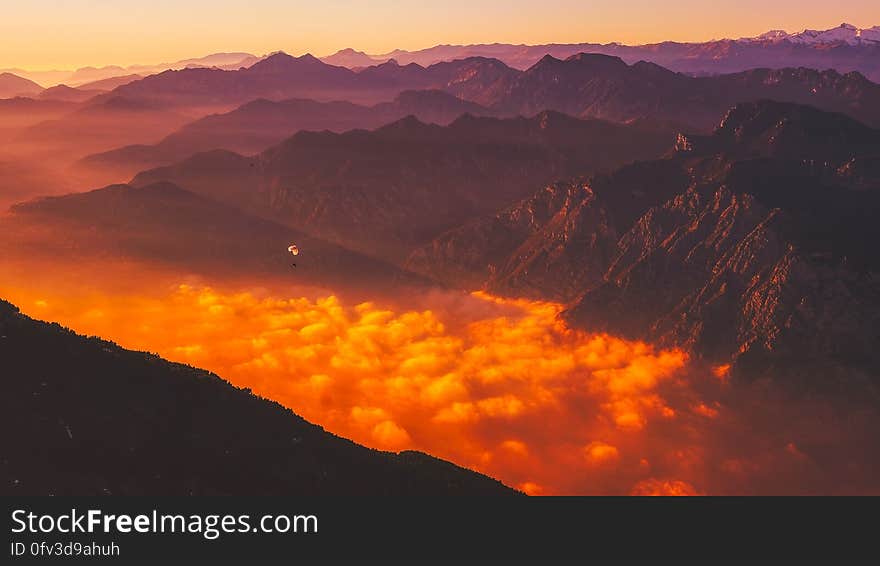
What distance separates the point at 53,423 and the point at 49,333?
2688 centimetres

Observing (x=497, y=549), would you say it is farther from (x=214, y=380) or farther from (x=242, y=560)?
(x=214, y=380)

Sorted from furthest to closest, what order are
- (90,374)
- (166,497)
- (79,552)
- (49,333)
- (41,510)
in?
(49,333), (90,374), (166,497), (41,510), (79,552)

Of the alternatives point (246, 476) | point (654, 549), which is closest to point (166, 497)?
point (246, 476)

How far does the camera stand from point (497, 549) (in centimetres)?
6631

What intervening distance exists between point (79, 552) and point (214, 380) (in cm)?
5797

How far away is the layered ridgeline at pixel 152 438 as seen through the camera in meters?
83.5

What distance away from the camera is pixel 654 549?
61.2m

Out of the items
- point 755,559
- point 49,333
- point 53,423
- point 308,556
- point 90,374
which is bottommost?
point 755,559

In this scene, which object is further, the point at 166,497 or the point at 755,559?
the point at 166,497

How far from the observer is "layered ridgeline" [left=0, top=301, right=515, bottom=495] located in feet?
274

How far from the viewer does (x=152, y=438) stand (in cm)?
9250

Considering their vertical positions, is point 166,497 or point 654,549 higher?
point 166,497

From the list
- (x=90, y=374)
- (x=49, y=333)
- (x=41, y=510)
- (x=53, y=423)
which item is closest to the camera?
(x=41, y=510)

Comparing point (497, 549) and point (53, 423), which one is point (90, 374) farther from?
point (497, 549)
